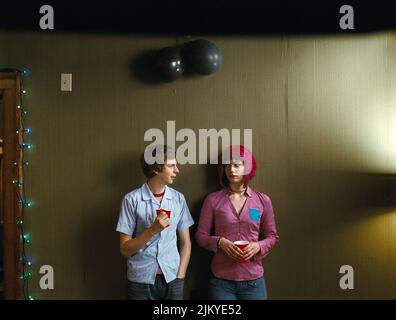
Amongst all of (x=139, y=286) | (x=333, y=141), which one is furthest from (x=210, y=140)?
(x=139, y=286)

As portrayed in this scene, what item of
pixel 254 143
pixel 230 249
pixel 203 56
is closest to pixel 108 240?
pixel 230 249

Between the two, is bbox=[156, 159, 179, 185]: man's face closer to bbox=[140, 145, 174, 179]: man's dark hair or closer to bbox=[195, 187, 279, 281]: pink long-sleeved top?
bbox=[140, 145, 174, 179]: man's dark hair

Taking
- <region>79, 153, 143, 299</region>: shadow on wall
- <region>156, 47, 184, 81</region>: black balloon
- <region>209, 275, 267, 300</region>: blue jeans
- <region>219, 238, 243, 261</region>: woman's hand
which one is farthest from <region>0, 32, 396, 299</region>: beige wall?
Result: <region>219, 238, 243, 261</region>: woman's hand

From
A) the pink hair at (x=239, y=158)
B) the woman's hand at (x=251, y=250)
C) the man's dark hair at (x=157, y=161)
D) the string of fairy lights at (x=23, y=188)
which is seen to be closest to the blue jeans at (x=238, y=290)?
the woman's hand at (x=251, y=250)

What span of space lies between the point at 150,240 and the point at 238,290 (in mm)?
618

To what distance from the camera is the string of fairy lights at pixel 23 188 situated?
2.47m

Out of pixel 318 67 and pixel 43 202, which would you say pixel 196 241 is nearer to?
pixel 43 202

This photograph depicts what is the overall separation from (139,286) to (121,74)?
1365 millimetres

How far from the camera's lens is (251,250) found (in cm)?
222

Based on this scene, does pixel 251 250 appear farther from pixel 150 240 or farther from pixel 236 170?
pixel 150 240

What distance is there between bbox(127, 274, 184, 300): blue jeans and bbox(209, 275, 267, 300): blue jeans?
0.26m

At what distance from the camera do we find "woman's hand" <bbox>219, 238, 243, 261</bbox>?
7.20ft

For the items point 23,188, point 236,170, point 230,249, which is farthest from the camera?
point 23,188
